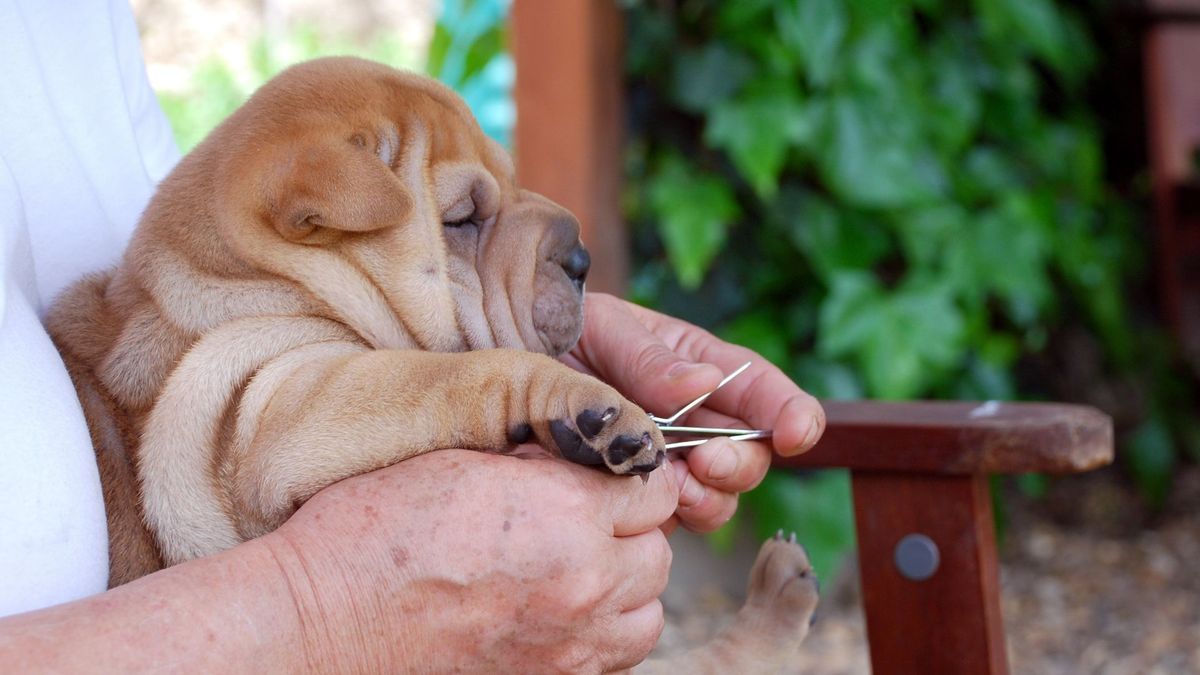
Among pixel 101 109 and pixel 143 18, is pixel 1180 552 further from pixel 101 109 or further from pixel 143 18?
pixel 143 18

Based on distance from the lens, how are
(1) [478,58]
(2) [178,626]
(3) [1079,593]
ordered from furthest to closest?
(1) [478,58] → (3) [1079,593] → (2) [178,626]

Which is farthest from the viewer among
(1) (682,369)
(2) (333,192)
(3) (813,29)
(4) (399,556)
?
(3) (813,29)

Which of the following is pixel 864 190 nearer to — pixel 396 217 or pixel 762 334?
pixel 762 334

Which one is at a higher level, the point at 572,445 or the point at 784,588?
the point at 572,445

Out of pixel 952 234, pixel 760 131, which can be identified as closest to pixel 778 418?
pixel 760 131

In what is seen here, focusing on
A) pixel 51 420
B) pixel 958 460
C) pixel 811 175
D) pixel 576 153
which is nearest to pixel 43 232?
pixel 51 420

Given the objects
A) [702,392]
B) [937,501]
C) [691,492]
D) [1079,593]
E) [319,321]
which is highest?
[319,321]

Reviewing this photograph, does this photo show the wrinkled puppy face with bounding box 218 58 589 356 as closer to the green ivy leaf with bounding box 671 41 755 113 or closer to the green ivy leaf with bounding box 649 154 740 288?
the green ivy leaf with bounding box 649 154 740 288
